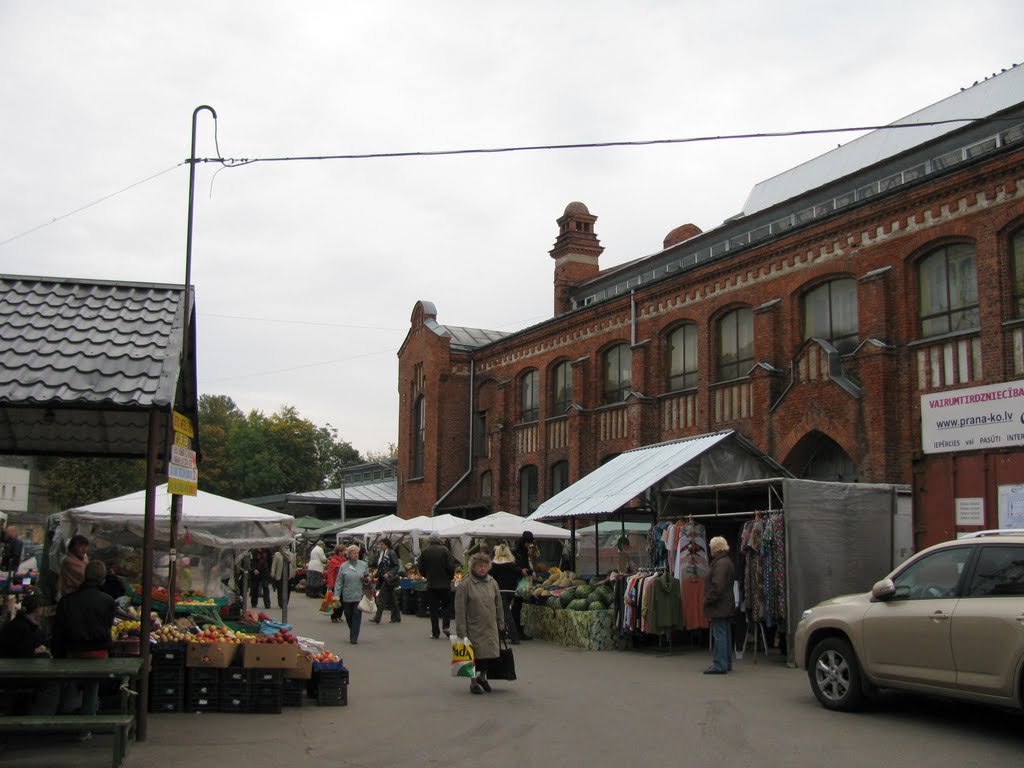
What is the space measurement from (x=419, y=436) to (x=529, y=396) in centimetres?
739

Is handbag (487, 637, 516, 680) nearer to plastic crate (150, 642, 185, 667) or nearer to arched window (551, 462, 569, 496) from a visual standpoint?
plastic crate (150, 642, 185, 667)

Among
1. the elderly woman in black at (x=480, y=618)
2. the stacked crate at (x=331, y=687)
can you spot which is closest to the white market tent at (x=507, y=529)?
the elderly woman in black at (x=480, y=618)

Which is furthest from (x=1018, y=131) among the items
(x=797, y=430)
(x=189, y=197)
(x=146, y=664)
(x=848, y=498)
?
(x=146, y=664)

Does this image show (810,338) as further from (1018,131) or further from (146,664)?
(146,664)

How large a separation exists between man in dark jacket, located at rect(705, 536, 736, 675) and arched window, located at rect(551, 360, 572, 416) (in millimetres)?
19688

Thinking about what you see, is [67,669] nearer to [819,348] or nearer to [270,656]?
[270,656]

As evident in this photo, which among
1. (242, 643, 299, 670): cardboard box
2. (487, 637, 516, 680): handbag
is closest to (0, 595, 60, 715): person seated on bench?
(242, 643, 299, 670): cardboard box

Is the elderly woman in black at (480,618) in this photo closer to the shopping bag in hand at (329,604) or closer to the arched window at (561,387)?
the shopping bag in hand at (329,604)

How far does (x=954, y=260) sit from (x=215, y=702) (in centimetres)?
1645

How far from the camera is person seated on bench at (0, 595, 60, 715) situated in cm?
858

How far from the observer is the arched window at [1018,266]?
18.6 metres

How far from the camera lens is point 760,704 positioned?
11.1 m

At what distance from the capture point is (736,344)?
2588 cm

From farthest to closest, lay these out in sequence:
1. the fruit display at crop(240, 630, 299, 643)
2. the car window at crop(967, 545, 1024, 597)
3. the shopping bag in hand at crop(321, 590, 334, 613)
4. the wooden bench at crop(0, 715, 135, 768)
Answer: the shopping bag in hand at crop(321, 590, 334, 613) → the fruit display at crop(240, 630, 299, 643) → the car window at crop(967, 545, 1024, 597) → the wooden bench at crop(0, 715, 135, 768)
